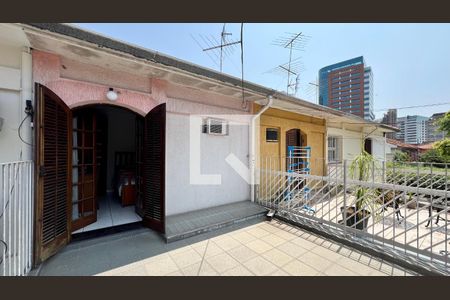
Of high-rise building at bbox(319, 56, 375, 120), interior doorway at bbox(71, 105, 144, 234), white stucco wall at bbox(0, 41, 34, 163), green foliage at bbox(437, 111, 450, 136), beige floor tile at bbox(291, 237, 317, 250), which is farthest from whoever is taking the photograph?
high-rise building at bbox(319, 56, 375, 120)

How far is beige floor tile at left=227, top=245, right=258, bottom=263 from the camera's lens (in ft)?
9.57

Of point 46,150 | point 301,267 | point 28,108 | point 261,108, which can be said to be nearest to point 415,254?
point 301,267

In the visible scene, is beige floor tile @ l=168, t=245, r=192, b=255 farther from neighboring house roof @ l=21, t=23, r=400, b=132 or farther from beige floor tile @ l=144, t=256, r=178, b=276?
neighboring house roof @ l=21, t=23, r=400, b=132

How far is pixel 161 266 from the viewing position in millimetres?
2689

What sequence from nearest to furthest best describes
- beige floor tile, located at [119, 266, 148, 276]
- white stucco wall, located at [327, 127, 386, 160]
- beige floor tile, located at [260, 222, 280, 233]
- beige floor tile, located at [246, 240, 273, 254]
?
beige floor tile, located at [119, 266, 148, 276], beige floor tile, located at [246, 240, 273, 254], beige floor tile, located at [260, 222, 280, 233], white stucco wall, located at [327, 127, 386, 160]

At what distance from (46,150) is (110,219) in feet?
6.73

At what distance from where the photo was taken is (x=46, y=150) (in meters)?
2.68

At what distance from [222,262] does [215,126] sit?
3.21 metres

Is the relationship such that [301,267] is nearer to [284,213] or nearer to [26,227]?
[284,213]

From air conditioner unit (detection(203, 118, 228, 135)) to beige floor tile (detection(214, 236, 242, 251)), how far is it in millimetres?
2550

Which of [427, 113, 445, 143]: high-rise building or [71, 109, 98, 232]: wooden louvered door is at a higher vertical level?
[427, 113, 445, 143]: high-rise building

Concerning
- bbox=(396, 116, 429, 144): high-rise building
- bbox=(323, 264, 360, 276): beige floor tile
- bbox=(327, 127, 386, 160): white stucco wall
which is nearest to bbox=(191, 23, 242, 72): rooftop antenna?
bbox=(323, 264, 360, 276): beige floor tile

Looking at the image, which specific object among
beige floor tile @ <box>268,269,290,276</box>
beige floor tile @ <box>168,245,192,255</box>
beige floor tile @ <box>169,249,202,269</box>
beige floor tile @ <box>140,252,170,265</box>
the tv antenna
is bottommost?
beige floor tile @ <box>268,269,290,276</box>

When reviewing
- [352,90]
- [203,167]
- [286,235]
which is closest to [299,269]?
[286,235]
